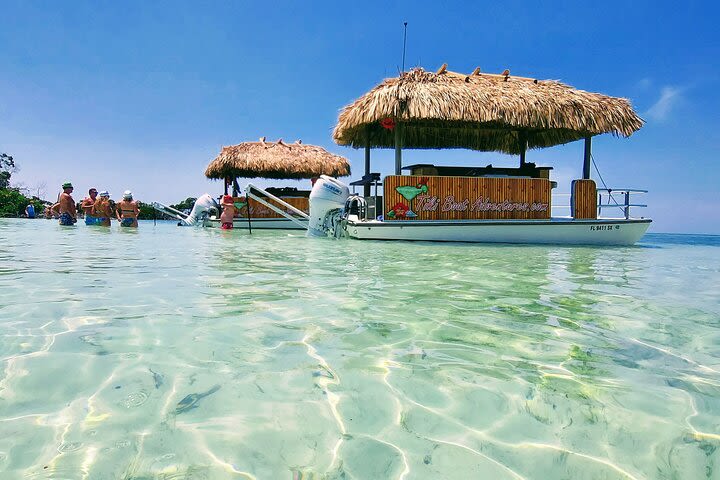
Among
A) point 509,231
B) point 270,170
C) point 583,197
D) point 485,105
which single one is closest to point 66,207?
point 270,170

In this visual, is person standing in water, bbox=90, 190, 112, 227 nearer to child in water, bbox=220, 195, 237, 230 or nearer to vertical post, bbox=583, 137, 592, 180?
child in water, bbox=220, 195, 237, 230

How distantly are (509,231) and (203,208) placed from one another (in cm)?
1337

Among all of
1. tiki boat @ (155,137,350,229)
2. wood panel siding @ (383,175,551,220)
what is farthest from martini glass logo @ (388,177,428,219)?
tiki boat @ (155,137,350,229)

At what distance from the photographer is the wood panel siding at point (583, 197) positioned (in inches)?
433

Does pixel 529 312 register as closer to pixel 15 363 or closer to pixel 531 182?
pixel 15 363

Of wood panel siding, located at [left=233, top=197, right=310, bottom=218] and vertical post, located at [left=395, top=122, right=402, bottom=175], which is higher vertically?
vertical post, located at [left=395, top=122, right=402, bottom=175]

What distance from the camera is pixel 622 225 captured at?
416 inches

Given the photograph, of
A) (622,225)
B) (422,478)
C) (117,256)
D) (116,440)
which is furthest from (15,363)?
(622,225)

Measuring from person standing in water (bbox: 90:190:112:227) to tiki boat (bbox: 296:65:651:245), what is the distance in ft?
31.4

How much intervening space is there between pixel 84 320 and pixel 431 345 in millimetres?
1868

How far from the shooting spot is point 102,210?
1627 centimetres

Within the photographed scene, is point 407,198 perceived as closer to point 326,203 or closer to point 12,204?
point 326,203

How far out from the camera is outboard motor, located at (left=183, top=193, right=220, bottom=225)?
19.0 metres

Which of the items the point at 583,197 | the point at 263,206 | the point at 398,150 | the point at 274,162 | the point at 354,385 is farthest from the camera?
the point at 274,162
